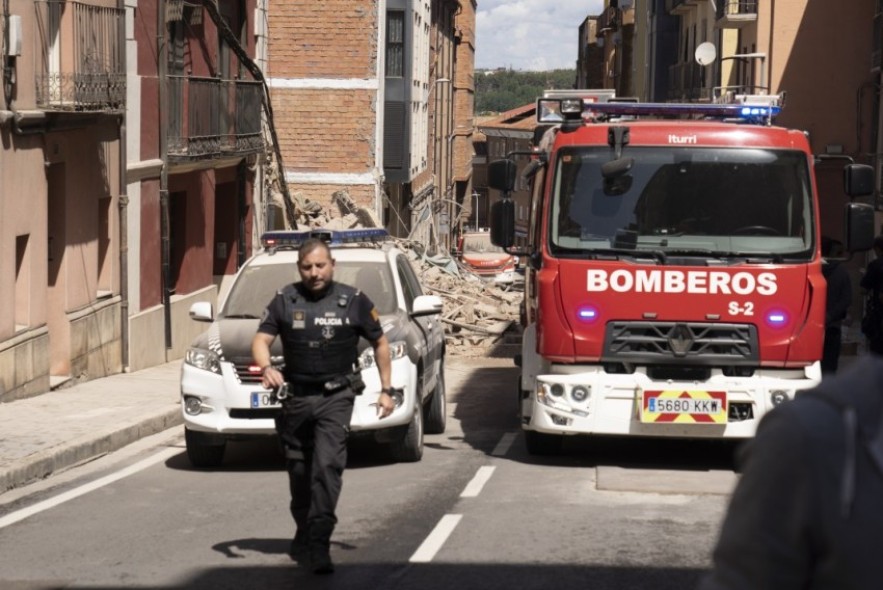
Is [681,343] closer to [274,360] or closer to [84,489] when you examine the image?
[274,360]

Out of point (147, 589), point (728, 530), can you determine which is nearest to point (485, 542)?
point (147, 589)

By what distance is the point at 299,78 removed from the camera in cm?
4238

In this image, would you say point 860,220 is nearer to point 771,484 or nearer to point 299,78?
point 771,484

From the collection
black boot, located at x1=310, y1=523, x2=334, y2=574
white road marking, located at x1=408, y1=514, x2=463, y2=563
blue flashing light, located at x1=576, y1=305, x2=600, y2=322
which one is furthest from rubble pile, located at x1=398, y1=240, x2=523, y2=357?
black boot, located at x1=310, y1=523, x2=334, y2=574

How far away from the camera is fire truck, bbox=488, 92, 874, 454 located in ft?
39.5

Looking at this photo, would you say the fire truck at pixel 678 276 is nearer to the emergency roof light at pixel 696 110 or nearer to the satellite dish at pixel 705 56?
the emergency roof light at pixel 696 110

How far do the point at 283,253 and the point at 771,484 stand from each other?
11.9 meters

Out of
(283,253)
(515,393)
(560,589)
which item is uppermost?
(283,253)

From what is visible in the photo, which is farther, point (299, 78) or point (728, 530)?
point (299, 78)

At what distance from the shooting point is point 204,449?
41.2 ft

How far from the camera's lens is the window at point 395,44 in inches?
1864

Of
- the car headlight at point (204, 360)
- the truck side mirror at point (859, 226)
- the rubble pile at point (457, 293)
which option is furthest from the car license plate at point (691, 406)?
the rubble pile at point (457, 293)

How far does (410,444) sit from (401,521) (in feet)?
9.26

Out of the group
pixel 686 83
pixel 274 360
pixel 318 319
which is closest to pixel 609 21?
pixel 686 83
